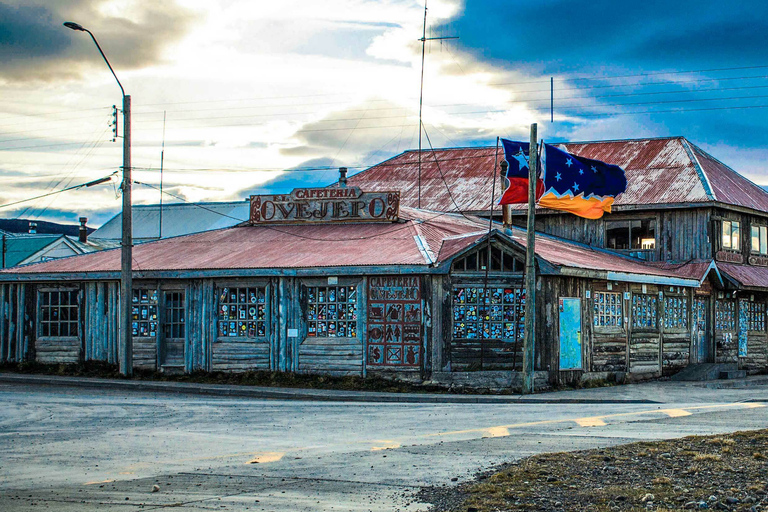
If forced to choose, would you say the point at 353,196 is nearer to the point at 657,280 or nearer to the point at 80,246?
the point at 657,280

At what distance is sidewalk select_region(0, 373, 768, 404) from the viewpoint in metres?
21.0

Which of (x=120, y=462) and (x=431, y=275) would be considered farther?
(x=431, y=275)

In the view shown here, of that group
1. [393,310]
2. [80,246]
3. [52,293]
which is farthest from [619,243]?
[80,246]

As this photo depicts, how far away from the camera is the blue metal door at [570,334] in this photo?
23875 millimetres

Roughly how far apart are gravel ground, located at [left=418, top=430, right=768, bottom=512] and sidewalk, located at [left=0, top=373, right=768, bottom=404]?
926 cm

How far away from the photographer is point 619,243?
32.9 m

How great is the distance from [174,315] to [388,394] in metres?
7.74

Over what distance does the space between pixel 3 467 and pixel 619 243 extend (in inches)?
1001

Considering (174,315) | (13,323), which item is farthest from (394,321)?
(13,323)

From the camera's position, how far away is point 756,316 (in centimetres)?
3397

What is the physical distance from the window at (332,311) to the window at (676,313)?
10269 millimetres

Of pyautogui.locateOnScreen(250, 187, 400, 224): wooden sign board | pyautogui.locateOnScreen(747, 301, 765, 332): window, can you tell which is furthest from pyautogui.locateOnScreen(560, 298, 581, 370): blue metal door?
pyautogui.locateOnScreen(747, 301, 765, 332): window

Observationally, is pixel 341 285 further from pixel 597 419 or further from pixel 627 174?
pixel 627 174

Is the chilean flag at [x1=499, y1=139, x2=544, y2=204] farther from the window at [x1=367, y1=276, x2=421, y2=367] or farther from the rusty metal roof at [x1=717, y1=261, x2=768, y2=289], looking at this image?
the rusty metal roof at [x1=717, y1=261, x2=768, y2=289]
